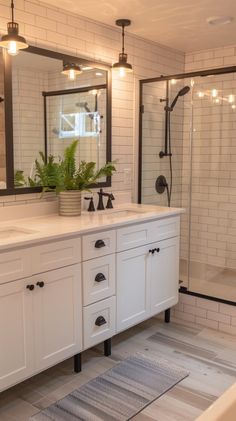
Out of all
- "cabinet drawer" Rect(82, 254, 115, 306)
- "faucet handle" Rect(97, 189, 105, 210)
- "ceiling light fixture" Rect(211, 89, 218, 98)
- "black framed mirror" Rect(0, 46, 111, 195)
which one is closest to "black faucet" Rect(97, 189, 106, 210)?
"faucet handle" Rect(97, 189, 105, 210)

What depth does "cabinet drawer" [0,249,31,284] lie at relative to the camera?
2.02m

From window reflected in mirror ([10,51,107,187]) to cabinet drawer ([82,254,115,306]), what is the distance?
0.73 meters

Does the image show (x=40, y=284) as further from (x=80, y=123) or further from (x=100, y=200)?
(x=80, y=123)

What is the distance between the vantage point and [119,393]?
2365mm

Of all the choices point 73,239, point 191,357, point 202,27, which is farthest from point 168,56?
point 191,357

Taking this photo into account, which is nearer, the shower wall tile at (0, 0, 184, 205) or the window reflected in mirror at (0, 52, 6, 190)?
the window reflected in mirror at (0, 52, 6, 190)

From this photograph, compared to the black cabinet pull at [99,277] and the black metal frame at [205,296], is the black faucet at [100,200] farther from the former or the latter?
the black metal frame at [205,296]

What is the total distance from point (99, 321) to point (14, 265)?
80 cm

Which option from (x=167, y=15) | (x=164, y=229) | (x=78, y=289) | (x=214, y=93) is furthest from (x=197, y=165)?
(x=78, y=289)

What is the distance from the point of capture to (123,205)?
11.4 feet

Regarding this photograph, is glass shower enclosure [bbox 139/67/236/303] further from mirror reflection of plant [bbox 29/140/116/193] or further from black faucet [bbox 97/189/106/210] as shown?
mirror reflection of plant [bbox 29/140/116/193]

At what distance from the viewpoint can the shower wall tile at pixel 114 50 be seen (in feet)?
8.85

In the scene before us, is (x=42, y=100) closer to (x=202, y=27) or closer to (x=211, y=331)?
(x=202, y=27)

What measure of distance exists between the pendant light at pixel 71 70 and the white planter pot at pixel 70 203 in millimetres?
876
